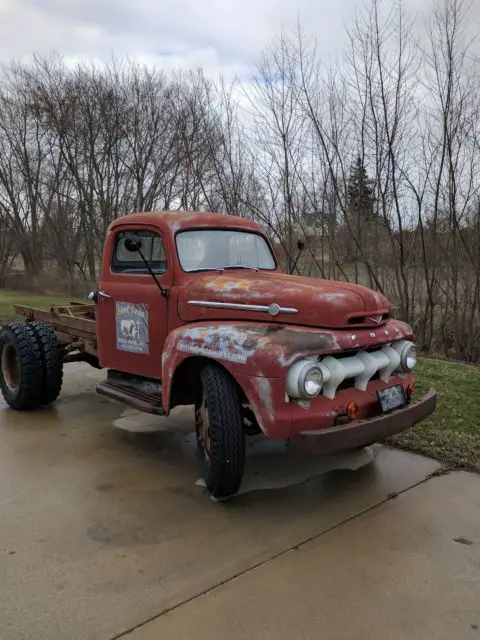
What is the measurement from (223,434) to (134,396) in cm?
134

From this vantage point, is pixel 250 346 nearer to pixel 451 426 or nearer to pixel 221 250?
pixel 221 250

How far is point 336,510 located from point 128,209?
17.6 m

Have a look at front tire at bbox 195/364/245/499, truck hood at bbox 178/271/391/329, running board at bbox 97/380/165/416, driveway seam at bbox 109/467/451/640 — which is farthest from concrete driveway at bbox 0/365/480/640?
truck hood at bbox 178/271/391/329

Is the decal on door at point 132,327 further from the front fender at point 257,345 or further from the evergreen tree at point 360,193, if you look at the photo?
the evergreen tree at point 360,193

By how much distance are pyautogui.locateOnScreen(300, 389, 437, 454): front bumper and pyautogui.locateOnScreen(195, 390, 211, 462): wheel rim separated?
0.73 metres

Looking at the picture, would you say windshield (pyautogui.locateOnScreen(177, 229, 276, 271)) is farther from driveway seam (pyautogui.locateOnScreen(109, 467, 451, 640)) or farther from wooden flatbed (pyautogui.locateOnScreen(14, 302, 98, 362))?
driveway seam (pyautogui.locateOnScreen(109, 467, 451, 640))

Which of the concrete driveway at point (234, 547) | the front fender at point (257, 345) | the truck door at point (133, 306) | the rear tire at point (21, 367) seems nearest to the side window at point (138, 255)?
the truck door at point (133, 306)

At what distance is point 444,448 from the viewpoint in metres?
4.38

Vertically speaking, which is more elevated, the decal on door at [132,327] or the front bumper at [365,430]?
the decal on door at [132,327]

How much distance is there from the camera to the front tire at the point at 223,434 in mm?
3379

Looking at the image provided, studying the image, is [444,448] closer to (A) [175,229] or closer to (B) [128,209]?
(A) [175,229]

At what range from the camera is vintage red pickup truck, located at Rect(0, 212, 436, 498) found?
10.8 ft

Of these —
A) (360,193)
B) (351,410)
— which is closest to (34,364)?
(351,410)

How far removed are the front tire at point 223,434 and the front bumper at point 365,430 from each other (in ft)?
1.44
